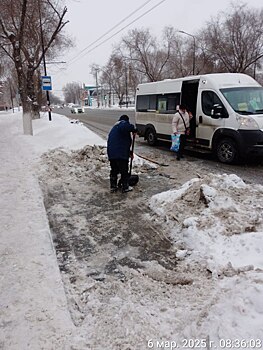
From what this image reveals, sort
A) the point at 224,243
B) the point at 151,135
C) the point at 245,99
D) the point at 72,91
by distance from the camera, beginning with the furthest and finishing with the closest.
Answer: the point at 72,91, the point at 151,135, the point at 245,99, the point at 224,243

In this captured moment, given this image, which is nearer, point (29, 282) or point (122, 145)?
point (29, 282)

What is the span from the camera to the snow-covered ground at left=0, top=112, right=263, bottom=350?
7.81 ft

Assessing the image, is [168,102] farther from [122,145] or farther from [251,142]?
[122,145]

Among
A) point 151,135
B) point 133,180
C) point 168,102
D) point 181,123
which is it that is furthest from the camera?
point 151,135

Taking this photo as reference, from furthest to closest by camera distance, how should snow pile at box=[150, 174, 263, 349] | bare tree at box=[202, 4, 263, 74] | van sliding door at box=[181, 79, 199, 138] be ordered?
1. bare tree at box=[202, 4, 263, 74]
2. van sliding door at box=[181, 79, 199, 138]
3. snow pile at box=[150, 174, 263, 349]

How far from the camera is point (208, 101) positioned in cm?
917

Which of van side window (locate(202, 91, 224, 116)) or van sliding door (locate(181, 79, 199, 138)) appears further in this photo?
van sliding door (locate(181, 79, 199, 138))

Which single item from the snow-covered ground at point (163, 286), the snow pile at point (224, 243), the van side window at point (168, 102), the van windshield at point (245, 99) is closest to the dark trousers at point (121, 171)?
the snow pile at point (224, 243)

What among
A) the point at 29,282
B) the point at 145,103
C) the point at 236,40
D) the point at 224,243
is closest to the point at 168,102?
the point at 145,103

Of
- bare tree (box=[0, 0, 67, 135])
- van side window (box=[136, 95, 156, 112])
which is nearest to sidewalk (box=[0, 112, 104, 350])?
van side window (box=[136, 95, 156, 112])

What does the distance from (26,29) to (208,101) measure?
1775 cm

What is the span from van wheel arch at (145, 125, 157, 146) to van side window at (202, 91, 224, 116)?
3.28m

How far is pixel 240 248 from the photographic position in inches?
139

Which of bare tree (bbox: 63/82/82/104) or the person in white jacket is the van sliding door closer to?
the person in white jacket
